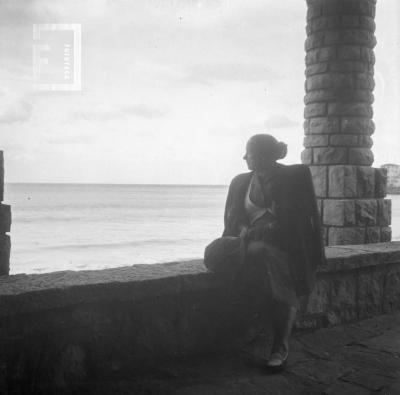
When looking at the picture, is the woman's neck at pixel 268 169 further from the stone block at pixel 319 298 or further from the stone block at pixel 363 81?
the stone block at pixel 363 81

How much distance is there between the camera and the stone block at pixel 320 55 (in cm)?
709

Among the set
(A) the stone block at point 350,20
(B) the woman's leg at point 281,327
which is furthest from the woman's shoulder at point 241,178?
(A) the stone block at point 350,20

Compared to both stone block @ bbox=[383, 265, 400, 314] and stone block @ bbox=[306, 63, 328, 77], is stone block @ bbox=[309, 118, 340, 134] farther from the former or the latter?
stone block @ bbox=[383, 265, 400, 314]

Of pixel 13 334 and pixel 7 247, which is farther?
pixel 7 247

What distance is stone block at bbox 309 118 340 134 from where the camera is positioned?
286 inches

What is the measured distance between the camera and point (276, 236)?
351 centimetres

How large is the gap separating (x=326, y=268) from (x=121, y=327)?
6.51ft

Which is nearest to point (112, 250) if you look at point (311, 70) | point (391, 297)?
point (311, 70)

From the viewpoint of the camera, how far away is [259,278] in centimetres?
342

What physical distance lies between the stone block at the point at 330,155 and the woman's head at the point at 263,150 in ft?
12.7

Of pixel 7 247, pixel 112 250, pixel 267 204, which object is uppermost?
pixel 267 204

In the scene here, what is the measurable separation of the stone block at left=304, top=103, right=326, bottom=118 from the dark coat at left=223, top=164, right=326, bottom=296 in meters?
4.00

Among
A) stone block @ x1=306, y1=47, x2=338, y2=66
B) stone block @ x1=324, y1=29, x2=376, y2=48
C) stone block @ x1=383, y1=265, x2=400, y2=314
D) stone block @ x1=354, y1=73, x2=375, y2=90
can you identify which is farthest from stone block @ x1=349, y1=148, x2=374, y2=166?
stone block @ x1=383, y1=265, x2=400, y2=314

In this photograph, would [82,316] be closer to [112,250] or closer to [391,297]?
[391,297]
